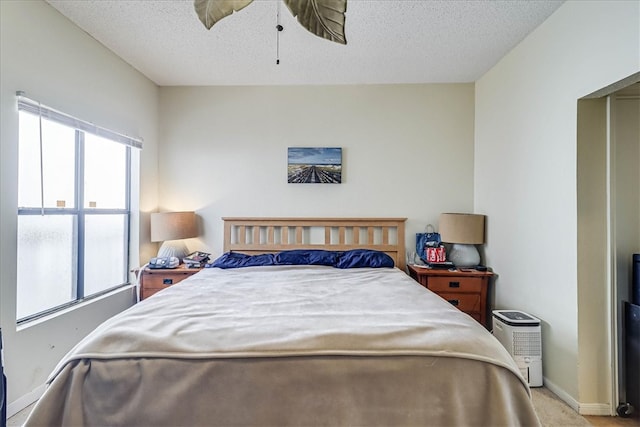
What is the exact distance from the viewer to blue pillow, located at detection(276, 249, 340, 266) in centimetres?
281

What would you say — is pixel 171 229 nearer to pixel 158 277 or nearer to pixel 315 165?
pixel 158 277

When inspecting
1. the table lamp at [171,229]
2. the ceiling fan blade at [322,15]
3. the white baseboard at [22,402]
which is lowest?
the white baseboard at [22,402]

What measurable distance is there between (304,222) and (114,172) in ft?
6.30

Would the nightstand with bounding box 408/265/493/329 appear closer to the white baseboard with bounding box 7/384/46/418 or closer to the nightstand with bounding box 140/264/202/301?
the nightstand with bounding box 140/264/202/301

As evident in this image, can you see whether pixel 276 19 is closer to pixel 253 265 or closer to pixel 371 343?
pixel 253 265

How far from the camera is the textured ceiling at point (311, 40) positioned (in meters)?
2.03

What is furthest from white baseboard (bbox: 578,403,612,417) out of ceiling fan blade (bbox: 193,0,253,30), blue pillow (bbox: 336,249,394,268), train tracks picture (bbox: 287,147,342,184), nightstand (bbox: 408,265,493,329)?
ceiling fan blade (bbox: 193,0,253,30)

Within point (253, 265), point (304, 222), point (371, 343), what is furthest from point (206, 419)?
point (304, 222)

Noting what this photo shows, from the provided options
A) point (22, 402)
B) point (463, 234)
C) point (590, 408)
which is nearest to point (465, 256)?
point (463, 234)

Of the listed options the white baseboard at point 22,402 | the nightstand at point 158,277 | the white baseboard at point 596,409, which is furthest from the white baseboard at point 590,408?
the white baseboard at point 22,402

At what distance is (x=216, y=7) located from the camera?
80 centimetres

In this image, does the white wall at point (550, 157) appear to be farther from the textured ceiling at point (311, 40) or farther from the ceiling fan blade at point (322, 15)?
the ceiling fan blade at point (322, 15)

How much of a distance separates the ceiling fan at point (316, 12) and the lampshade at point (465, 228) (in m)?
2.53

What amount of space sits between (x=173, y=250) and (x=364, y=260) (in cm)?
197
